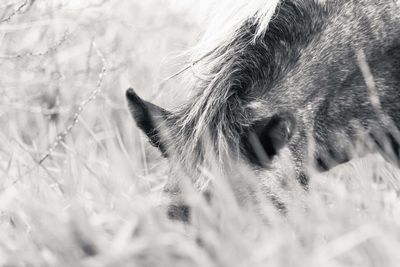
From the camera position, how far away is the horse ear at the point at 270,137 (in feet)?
6.30

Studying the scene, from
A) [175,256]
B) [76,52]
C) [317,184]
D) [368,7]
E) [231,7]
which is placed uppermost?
[76,52]

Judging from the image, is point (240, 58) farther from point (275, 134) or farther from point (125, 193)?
point (125, 193)

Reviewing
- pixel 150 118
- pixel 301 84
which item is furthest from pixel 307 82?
pixel 150 118

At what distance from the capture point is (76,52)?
3.85 m

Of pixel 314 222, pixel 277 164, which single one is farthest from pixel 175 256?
pixel 277 164

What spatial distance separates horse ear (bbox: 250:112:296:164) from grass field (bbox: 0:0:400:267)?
0.11 meters

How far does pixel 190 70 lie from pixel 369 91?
21.9 inches

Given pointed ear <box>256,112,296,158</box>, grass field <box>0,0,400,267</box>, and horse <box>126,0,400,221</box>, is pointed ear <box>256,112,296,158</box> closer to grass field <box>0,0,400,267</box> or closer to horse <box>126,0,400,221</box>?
horse <box>126,0,400,221</box>

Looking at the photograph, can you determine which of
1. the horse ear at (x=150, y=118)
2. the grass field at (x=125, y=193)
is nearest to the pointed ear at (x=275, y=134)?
the grass field at (x=125, y=193)

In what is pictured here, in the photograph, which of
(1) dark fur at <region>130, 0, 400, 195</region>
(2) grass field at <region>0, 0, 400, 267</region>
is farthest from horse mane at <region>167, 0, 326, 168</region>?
(2) grass field at <region>0, 0, 400, 267</region>

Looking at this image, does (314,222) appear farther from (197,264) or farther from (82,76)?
(82,76)

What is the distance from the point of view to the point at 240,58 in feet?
7.34

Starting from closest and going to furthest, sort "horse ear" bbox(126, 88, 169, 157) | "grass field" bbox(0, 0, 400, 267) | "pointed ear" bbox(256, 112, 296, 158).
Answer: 1. "grass field" bbox(0, 0, 400, 267)
2. "pointed ear" bbox(256, 112, 296, 158)
3. "horse ear" bbox(126, 88, 169, 157)

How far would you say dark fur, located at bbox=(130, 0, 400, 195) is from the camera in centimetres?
207
